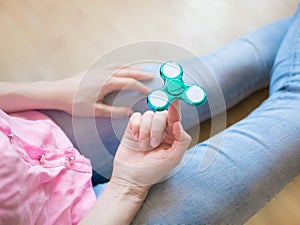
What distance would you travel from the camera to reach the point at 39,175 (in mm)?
576

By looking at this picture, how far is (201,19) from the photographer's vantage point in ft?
3.72

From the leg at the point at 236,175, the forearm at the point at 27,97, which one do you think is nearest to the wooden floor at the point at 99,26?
the forearm at the point at 27,97

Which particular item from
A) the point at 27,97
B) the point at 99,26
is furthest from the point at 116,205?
the point at 99,26

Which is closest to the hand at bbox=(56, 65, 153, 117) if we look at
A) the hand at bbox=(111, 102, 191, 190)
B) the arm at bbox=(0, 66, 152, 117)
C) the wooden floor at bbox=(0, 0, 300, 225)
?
the arm at bbox=(0, 66, 152, 117)

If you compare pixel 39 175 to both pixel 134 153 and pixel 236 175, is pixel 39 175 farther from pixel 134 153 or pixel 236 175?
pixel 236 175

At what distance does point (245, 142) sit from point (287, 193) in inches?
11.6

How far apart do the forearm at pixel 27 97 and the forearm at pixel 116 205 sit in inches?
7.9

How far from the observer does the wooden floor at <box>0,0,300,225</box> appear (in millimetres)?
1069

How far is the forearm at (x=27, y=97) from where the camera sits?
2.25 feet

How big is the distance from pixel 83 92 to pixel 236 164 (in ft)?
0.94

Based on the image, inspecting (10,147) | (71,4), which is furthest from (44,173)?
(71,4)

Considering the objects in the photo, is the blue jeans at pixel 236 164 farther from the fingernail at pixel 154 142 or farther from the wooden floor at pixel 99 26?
the wooden floor at pixel 99 26

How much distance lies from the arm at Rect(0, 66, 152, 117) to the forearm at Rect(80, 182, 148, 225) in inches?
6.0

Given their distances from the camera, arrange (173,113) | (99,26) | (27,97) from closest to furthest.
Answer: (173,113) < (27,97) < (99,26)
